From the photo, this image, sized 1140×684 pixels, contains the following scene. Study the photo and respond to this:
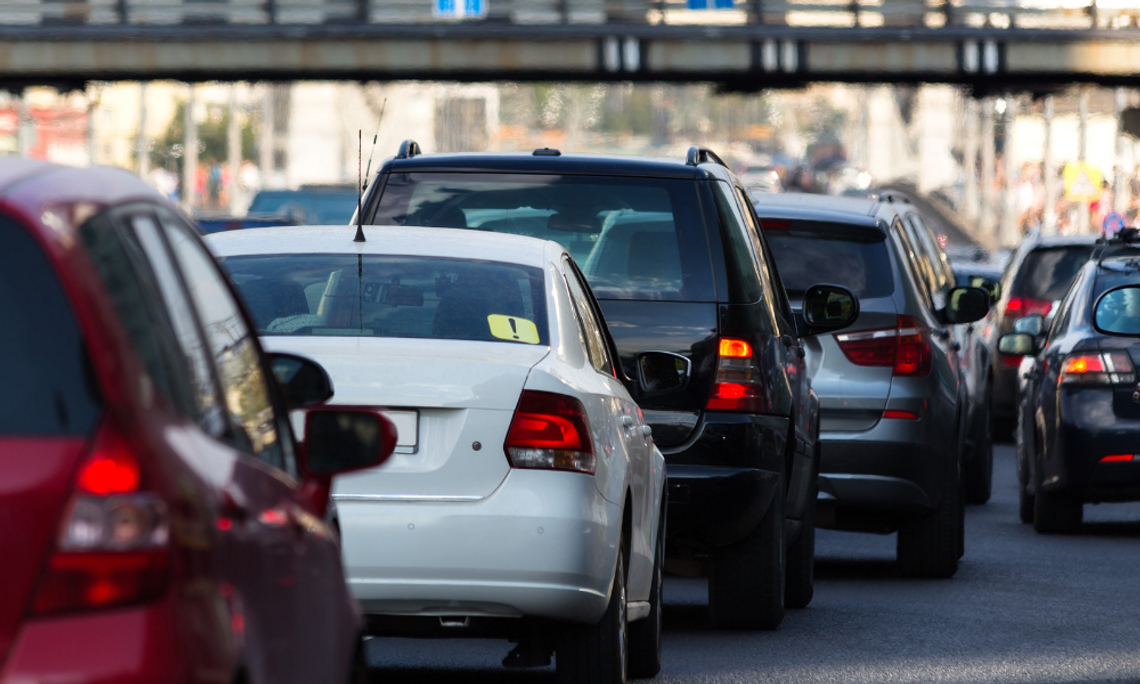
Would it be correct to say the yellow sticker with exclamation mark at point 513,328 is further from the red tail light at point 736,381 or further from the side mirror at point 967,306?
the side mirror at point 967,306

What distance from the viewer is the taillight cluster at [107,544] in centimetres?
288

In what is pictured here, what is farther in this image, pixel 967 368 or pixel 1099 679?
pixel 967 368

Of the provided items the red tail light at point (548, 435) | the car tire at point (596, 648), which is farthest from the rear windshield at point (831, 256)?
the red tail light at point (548, 435)

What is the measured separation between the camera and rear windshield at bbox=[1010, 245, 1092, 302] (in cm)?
2033

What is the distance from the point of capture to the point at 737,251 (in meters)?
8.59

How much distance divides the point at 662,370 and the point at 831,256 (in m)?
3.60

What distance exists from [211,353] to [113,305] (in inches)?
24.1

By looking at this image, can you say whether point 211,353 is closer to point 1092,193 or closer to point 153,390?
point 153,390

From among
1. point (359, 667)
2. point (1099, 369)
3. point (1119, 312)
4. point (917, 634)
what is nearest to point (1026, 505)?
point (1099, 369)

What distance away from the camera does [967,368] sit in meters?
14.8

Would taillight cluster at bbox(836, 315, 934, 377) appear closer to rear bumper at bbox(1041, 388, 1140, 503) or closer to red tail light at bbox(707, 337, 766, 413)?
rear bumper at bbox(1041, 388, 1140, 503)

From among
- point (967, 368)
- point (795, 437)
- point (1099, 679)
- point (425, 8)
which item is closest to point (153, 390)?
point (1099, 679)

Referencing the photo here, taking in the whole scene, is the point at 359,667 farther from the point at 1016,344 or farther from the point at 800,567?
the point at 1016,344

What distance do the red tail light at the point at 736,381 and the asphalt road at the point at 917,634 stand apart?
0.89m
